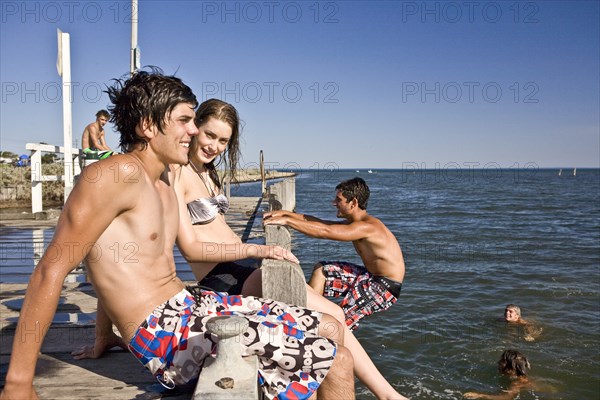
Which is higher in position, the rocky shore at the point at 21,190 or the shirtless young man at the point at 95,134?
the shirtless young man at the point at 95,134

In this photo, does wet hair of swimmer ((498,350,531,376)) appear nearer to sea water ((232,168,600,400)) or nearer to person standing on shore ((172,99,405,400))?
sea water ((232,168,600,400))

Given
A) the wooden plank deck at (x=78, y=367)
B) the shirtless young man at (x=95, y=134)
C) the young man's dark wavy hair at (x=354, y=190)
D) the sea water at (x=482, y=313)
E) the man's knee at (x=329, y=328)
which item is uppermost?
the shirtless young man at (x=95, y=134)

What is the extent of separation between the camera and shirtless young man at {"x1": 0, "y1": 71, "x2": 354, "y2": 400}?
1.95 m

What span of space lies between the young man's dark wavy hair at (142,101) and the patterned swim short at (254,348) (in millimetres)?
808

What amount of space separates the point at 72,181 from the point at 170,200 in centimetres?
655

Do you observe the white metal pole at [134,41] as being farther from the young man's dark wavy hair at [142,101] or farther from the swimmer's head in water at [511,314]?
the swimmer's head in water at [511,314]

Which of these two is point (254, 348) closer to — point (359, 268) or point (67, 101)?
point (359, 268)

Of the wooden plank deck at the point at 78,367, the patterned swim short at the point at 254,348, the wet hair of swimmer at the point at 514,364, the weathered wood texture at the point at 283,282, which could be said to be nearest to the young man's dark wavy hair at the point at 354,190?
the weathered wood texture at the point at 283,282

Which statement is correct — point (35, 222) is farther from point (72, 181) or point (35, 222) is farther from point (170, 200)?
point (170, 200)

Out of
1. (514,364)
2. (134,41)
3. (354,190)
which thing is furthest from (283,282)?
(134,41)

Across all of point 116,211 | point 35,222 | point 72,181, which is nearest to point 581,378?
point 116,211

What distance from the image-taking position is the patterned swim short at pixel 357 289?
4.41 meters

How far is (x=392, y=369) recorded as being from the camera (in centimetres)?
756

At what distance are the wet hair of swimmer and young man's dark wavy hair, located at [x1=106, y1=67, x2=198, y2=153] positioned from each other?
21.6ft
